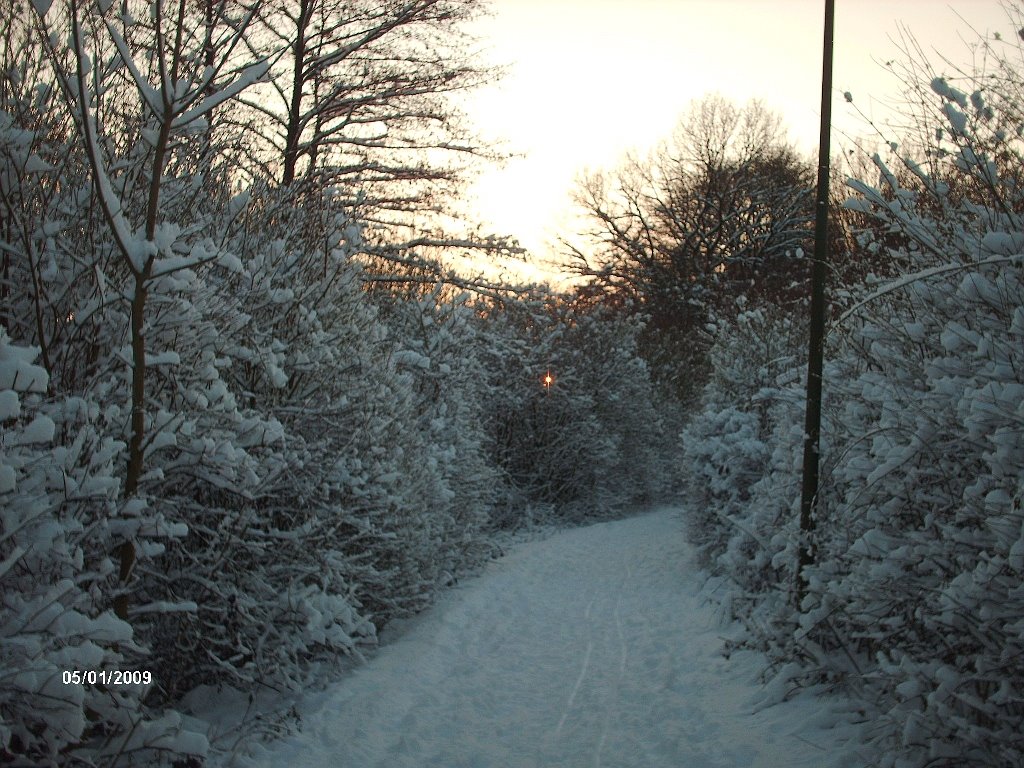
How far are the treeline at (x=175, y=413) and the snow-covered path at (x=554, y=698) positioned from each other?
0.63 m

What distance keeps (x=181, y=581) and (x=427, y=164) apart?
35.4 feet

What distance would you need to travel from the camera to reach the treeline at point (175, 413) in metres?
3.70

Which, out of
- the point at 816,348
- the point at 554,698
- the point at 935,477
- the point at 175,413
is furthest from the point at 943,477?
the point at 175,413

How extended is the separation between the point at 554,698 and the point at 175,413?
14.7 ft

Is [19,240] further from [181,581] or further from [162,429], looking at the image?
[181,581]

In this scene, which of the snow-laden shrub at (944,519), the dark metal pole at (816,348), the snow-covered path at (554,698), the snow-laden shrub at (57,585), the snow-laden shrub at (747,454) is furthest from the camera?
the snow-laden shrub at (747,454)

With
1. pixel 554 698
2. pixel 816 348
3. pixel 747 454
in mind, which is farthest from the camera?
pixel 747 454

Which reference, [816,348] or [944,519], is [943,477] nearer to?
[944,519]

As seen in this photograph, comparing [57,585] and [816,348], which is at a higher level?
[816,348]

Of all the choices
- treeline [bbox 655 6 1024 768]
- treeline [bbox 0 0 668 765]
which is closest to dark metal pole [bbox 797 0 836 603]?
treeline [bbox 655 6 1024 768]

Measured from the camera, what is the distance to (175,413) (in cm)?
491

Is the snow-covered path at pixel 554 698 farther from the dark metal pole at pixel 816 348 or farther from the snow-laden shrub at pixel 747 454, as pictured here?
the dark metal pole at pixel 816 348

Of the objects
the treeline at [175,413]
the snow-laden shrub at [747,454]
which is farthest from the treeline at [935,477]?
the treeline at [175,413]

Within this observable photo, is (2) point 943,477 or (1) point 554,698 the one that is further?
(1) point 554,698
